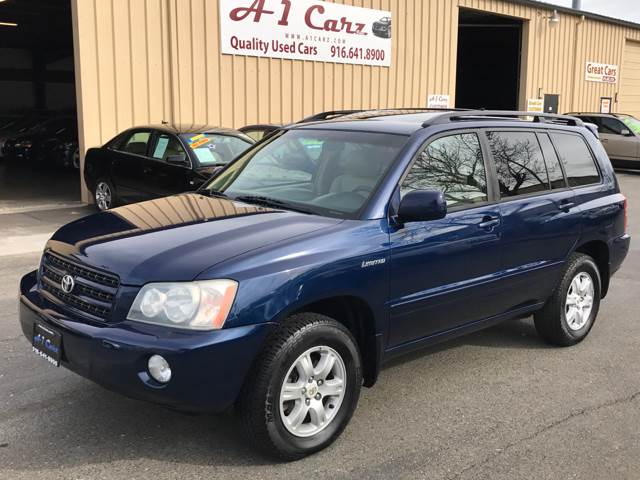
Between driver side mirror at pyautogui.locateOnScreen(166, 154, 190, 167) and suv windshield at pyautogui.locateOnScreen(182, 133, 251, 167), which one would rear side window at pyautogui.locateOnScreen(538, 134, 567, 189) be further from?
driver side mirror at pyautogui.locateOnScreen(166, 154, 190, 167)

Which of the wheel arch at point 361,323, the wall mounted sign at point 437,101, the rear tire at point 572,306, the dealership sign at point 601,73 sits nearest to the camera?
the wheel arch at point 361,323

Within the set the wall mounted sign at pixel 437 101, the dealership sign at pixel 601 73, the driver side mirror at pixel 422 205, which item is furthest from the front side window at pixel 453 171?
the dealership sign at pixel 601 73

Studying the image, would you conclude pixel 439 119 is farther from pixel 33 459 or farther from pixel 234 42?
pixel 234 42

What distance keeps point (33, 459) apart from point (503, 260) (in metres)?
2.94

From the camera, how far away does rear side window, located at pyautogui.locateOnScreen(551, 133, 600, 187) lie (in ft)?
16.6

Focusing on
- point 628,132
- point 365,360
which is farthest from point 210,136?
point 628,132

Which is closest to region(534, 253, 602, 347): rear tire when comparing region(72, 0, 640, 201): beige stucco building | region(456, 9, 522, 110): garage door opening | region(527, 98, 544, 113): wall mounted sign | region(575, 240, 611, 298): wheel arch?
region(575, 240, 611, 298): wheel arch

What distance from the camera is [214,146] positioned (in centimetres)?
1000

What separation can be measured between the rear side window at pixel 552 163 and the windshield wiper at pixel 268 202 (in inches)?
81.5

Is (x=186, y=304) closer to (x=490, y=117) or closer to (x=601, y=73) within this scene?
(x=490, y=117)

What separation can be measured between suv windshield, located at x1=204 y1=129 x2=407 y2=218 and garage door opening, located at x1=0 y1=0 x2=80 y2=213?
853cm

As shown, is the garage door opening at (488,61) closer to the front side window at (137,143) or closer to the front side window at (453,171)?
the front side window at (137,143)

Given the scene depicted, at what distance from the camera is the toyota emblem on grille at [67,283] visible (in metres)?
3.32

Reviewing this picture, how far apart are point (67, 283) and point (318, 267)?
1249 millimetres
